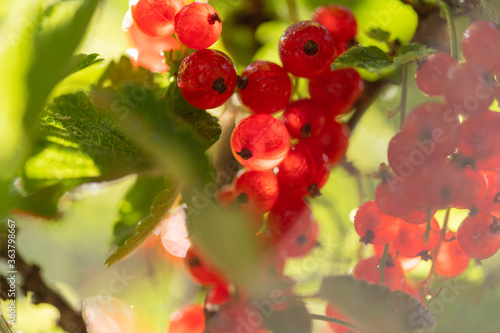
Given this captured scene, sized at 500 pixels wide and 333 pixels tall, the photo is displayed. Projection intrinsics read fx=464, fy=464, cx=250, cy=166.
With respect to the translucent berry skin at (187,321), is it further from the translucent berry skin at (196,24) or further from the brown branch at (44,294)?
the translucent berry skin at (196,24)

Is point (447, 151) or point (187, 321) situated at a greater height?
point (447, 151)

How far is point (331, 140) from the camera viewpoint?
0.95ft

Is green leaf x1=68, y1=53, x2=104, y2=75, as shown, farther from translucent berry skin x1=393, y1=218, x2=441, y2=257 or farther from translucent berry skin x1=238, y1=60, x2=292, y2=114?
translucent berry skin x1=393, y1=218, x2=441, y2=257

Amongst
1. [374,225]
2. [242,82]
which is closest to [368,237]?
[374,225]

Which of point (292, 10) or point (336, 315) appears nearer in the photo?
point (336, 315)

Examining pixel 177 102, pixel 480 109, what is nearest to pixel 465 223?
pixel 480 109

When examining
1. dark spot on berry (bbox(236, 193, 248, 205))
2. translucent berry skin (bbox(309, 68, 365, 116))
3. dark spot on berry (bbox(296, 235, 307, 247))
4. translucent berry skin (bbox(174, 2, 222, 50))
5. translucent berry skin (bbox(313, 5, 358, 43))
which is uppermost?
translucent berry skin (bbox(174, 2, 222, 50))

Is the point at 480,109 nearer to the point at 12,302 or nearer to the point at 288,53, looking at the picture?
the point at 288,53

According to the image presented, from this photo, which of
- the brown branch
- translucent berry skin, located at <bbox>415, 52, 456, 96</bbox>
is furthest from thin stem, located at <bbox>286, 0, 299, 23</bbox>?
the brown branch

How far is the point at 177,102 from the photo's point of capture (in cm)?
24

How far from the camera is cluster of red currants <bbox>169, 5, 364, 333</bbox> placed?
0.76 ft

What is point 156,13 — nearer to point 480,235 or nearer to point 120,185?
point 120,185

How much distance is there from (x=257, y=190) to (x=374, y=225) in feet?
0.22

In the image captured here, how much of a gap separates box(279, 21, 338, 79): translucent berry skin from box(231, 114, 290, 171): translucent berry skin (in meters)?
0.04
